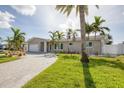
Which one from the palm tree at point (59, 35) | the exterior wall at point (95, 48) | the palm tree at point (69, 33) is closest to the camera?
the exterior wall at point (95, 48)

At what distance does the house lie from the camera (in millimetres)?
30688

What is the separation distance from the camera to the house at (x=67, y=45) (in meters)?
30.7

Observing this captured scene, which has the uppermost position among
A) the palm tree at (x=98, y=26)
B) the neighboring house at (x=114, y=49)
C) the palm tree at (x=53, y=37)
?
the palm tree at (x=98, y=26)

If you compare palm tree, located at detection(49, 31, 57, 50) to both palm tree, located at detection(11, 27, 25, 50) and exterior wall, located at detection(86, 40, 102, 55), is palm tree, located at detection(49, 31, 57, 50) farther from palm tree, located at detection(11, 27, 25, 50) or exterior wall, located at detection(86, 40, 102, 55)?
exterior wall, located at detection(86, 40, 102, 55)

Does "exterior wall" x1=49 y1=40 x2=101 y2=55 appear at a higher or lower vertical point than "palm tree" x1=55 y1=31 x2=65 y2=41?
lower

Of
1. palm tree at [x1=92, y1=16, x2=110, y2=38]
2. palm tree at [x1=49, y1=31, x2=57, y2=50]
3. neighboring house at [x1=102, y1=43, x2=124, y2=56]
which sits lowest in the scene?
neighboring house at [x1=102, y1=43, x2=124, y2=56]

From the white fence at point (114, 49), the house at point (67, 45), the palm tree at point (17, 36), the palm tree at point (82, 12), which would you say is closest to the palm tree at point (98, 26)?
the house at point (67, 45)

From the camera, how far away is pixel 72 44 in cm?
3325

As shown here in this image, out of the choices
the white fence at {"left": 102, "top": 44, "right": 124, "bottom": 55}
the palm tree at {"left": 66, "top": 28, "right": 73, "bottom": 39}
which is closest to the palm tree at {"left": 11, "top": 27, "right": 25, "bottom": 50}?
the palm tree at {"left": 66, "top": 28, "right": 73, "bottom": 39}

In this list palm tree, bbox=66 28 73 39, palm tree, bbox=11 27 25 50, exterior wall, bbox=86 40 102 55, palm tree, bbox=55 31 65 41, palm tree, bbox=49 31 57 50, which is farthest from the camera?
palm tree, bbox=66 28 73 39

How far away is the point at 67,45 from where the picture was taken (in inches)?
1329

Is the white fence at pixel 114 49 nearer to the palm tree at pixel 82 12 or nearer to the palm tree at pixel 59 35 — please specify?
the palm tree at pixel 59 35

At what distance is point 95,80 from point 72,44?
83.6 feet

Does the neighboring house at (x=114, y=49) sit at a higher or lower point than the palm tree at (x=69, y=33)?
lower
